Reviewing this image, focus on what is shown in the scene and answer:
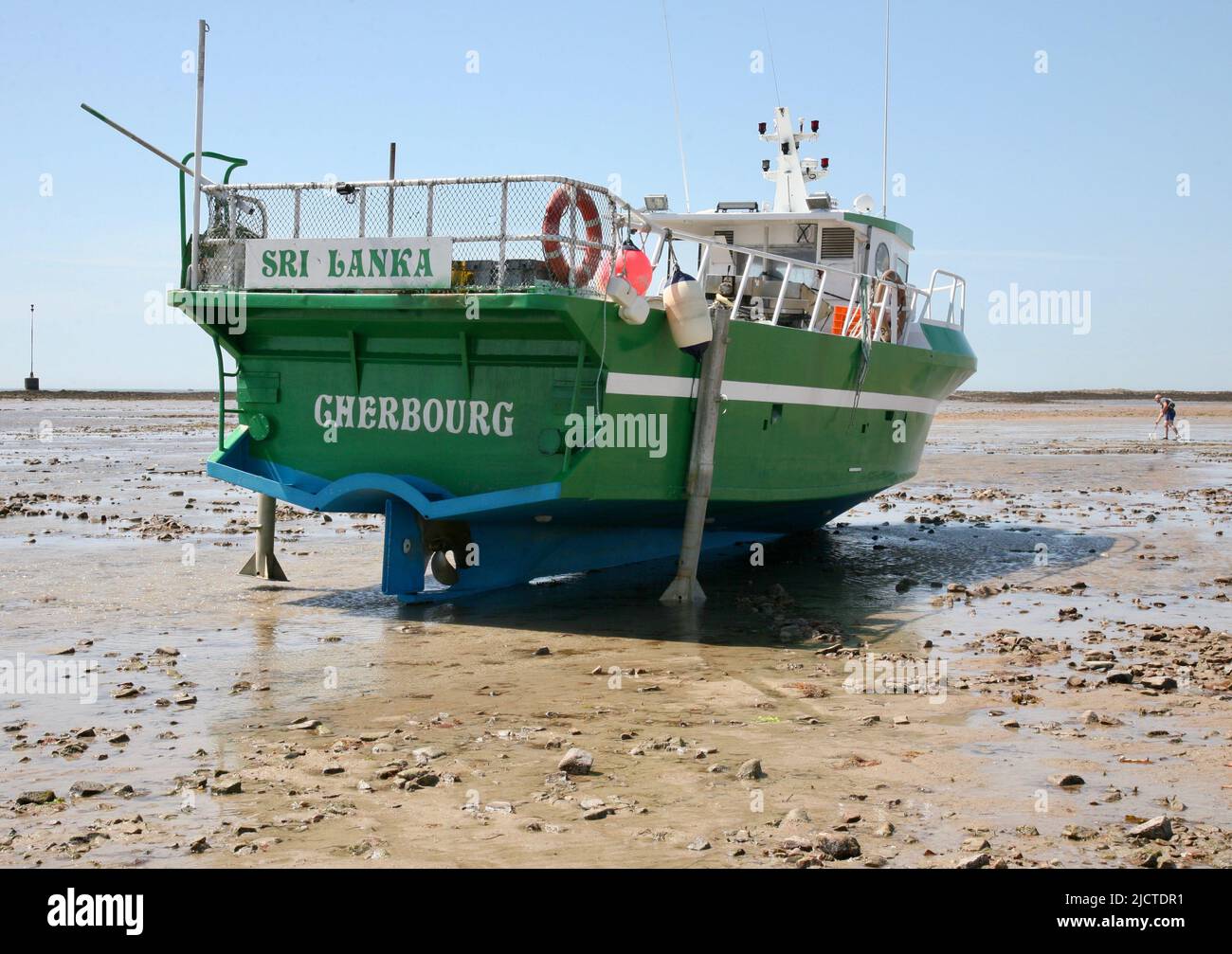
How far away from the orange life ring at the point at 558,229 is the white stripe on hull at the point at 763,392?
32.4 inches

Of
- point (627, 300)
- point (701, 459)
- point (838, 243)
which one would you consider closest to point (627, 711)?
point (627, 300)

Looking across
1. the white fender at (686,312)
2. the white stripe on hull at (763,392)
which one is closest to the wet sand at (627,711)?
the white stripe on hull at (763,392)

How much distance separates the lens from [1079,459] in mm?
33625

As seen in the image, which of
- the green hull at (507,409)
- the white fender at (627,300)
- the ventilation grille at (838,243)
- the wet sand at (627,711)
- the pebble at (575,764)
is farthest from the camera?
the ventilation grille at (838,243)

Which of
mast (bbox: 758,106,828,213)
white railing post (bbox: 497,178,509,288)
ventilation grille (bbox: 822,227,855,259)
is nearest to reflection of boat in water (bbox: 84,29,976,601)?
white railing post (bbox: 497,178,509,288)

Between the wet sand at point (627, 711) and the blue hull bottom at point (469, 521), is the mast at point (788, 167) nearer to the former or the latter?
the wet sand at point (627, 711)

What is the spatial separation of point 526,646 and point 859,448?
235 inches

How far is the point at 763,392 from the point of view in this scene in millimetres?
12164

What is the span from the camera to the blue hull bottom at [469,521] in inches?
428

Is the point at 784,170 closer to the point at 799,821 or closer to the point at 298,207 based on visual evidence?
the point at 298,207

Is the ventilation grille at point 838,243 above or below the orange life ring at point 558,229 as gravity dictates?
above

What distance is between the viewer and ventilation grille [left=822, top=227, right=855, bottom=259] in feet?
51.0

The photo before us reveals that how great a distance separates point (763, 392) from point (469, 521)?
9.58 feet

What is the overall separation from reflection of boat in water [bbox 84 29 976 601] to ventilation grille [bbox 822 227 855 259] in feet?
7.16
